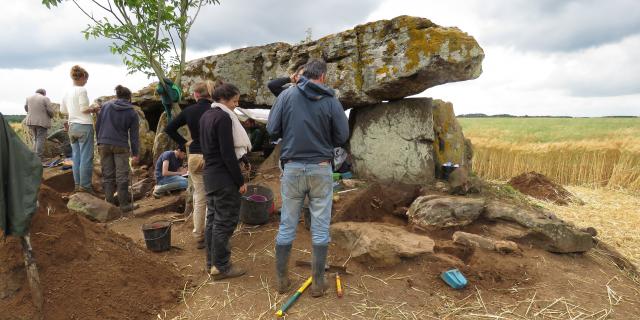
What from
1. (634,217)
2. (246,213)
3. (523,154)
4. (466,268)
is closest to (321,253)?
(466,268)

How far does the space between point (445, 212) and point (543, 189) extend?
19.0 ft

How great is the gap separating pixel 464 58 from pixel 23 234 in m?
5.40

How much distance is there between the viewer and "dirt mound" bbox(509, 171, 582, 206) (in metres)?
9.13

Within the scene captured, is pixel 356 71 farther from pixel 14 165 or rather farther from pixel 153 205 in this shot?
pixel 14 165

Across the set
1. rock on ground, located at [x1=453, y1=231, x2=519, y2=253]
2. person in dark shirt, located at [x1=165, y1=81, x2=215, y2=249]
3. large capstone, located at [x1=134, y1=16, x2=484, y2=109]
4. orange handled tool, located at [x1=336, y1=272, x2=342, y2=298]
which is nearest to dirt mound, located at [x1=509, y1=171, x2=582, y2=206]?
large capstone, located at [x1=134, y1=16, x2=484, y2=109]

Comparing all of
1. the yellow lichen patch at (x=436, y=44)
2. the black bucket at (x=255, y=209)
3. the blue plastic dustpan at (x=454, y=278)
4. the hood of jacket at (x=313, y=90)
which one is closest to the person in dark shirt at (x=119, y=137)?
the black bucket at (x=255, y=209)

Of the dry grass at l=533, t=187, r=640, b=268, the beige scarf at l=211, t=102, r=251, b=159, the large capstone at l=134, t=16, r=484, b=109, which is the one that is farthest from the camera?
the dry grass at l=533, t=187, r=640, b=268

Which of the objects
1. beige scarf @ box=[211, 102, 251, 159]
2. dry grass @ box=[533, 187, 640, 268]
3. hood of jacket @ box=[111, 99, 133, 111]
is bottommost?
dry grass @ box=[533, 187, 640, 268]

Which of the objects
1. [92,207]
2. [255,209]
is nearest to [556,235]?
[255,209]

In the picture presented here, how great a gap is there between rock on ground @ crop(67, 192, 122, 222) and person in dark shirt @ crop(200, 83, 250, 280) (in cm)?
327

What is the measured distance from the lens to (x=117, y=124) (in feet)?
20.8

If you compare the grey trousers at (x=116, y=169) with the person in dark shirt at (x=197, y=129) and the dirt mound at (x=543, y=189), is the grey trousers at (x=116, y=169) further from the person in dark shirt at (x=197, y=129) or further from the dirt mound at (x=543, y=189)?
the dirt mound at (x=543, y=189)

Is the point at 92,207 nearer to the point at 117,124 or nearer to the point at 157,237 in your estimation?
the point at 117,124

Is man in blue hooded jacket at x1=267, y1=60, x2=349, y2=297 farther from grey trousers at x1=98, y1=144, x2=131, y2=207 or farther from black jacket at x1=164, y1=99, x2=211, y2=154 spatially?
grey trousers at x1=98, y1=144, x2=131, y2=207
